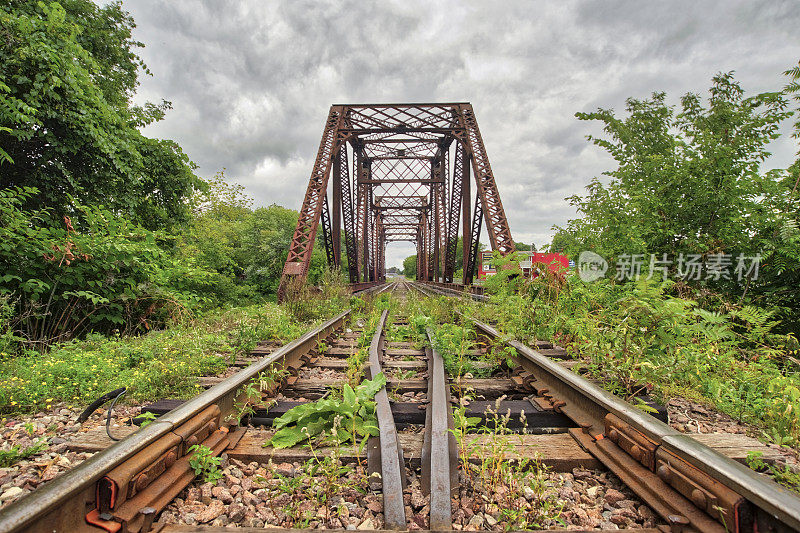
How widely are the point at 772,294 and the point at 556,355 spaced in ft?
13.4

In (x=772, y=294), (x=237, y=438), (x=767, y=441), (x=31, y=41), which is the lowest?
(x=237, y=438)

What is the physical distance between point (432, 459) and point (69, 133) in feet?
27.6

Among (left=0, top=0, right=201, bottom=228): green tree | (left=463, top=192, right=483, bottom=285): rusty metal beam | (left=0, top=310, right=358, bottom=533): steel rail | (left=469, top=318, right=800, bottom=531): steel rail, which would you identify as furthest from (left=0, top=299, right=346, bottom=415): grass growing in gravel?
(left=463, top=192, right=483, bottom=285): rusty metal beam

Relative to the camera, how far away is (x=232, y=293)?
11438 millimetres

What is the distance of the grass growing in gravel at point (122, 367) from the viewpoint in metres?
2.57

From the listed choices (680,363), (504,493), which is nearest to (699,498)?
(504,493)

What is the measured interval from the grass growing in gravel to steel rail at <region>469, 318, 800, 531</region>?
256cm

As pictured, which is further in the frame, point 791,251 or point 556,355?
point 791,251

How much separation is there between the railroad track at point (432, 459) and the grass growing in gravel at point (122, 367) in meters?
0.67

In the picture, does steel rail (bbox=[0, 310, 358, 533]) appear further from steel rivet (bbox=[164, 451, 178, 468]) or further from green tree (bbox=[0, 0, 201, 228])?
green tree (bbox=[0, 0, 201, 228])

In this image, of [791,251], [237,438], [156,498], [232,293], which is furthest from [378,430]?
[232,293]

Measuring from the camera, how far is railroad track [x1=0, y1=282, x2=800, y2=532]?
1.16 meters

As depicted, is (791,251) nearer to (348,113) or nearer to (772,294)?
(772,294)

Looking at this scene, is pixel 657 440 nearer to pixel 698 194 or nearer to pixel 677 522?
pixel 677 522
